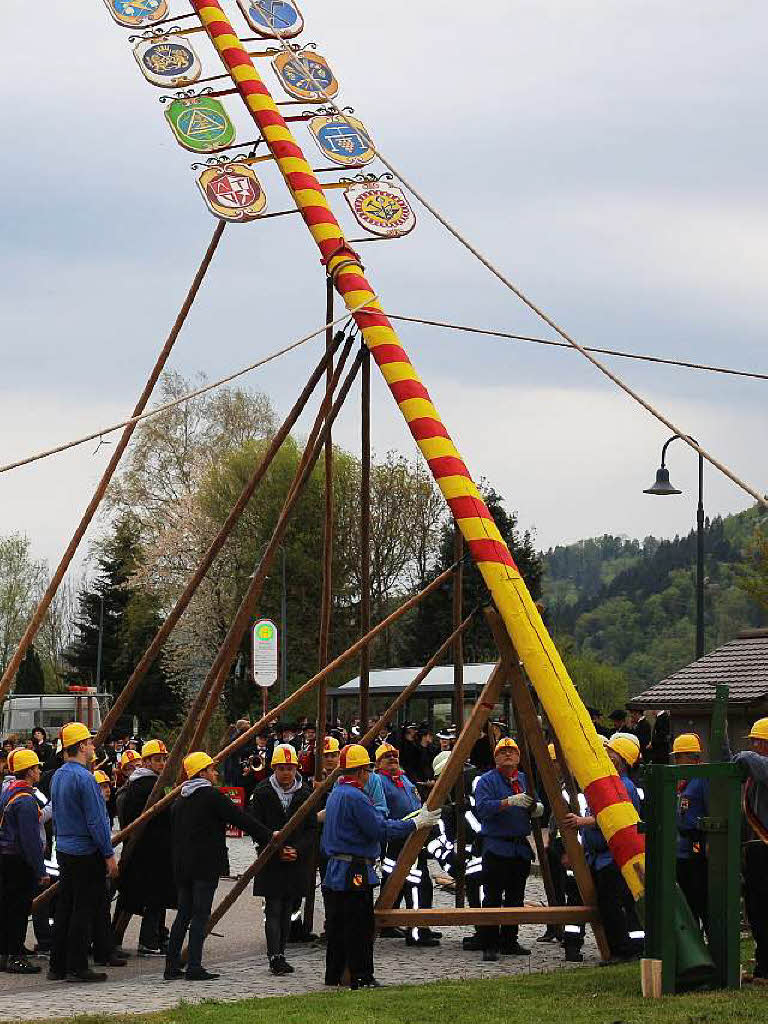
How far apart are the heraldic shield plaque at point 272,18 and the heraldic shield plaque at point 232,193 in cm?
167

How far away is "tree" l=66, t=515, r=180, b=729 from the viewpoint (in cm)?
5825

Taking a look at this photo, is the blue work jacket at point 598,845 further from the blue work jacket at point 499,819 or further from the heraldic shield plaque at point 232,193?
the heraldic shield plaque at point 232,193

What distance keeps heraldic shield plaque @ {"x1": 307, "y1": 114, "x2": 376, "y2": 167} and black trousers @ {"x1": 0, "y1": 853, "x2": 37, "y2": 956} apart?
703cm

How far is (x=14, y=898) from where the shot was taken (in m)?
12.8

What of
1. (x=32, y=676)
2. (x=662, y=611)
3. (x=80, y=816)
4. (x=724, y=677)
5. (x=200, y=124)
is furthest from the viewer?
(x=662, y=611)

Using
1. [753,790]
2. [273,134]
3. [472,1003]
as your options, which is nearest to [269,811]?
[472,1003]

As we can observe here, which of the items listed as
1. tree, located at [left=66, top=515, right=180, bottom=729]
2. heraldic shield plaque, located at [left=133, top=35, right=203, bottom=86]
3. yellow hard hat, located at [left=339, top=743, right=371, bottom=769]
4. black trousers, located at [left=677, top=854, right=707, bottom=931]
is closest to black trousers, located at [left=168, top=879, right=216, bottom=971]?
yellow hard hat, located at [left=339, top=743, right=371, bottom=769]

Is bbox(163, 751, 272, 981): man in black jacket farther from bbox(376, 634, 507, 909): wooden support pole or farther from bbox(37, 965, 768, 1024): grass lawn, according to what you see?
bbox(37, 965, 768, 1024): grass lawn

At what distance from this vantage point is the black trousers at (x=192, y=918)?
12242mm

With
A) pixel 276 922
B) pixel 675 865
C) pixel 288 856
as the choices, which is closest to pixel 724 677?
pixel 288 856

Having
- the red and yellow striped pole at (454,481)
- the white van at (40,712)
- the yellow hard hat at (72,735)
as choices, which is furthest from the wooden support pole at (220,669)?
the white van at (40,712)

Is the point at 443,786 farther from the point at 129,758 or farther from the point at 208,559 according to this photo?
the point at 129,758

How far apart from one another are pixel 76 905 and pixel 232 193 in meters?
6.56

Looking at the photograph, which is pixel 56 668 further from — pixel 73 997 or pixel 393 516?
pixel 73 997
